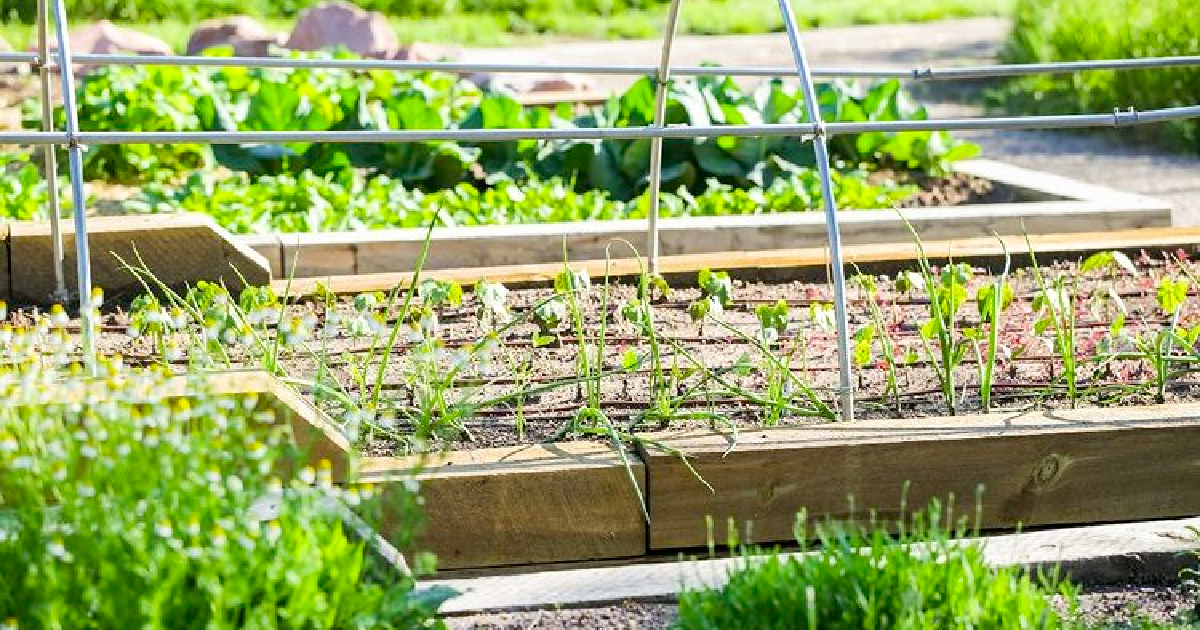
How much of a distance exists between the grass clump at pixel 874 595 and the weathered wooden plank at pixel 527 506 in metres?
0.76

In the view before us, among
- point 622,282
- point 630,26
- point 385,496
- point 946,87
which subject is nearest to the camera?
point 385,496

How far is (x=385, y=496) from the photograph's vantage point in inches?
124

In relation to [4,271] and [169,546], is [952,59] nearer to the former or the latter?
[4,271]

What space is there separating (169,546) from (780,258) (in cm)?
315

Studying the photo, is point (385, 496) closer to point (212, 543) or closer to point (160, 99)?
point (212, 543)

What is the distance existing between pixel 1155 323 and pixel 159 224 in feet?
8.89

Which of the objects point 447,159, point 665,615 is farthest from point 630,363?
point 447,159

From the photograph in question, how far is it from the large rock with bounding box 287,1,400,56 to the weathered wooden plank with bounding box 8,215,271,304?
298 inches

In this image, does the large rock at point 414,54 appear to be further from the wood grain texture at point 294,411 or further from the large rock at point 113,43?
the wood grain texture at point 294,411

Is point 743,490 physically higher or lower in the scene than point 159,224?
lower

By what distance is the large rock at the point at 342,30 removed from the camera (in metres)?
12.6

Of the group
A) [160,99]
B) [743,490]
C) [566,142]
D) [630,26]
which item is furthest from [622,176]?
[630,26]

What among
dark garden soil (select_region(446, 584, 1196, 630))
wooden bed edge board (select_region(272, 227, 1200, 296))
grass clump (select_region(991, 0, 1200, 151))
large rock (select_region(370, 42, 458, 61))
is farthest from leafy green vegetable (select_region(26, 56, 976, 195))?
dark garden soil (select_region(446, 584, 1196, 630))

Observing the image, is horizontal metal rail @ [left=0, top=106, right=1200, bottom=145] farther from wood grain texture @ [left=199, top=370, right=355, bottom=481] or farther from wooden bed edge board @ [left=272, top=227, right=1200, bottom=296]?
wooden bed edge board @ [left=272, top=227, right=1200, bottom=296]
